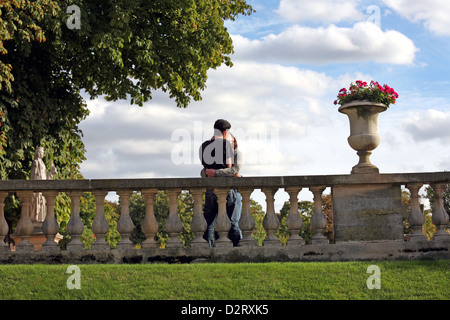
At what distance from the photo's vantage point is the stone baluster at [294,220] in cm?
852

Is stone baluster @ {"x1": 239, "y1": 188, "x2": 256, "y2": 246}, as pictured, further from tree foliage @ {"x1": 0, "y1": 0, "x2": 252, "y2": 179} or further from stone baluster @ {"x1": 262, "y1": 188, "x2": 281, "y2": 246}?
Result: tree foliage @ {"x1": 0, "y1": 0, "x2": 252, "y2": 179}

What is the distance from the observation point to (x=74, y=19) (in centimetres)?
1518

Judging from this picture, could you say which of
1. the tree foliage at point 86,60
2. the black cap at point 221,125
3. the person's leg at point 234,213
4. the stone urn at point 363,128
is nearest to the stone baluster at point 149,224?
the person's leg at point 234,213

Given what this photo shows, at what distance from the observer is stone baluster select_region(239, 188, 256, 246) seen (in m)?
8.40

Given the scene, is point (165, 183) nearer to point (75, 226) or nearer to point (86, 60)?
point (75, 226)

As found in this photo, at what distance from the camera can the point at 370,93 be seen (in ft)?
30.2

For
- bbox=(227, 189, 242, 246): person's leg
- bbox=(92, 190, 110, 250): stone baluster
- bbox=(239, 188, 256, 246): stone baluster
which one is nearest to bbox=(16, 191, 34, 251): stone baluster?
bbox=(92, 190, 110, 250): stone baluster

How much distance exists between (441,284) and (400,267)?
66cm

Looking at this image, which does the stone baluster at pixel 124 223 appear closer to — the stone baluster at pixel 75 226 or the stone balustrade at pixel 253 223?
the stone balustrade at pixel 253 223

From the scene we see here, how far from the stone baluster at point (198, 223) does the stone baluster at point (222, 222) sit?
203 millimetres

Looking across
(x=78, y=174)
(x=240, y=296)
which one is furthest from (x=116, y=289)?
(x=78, y=174)

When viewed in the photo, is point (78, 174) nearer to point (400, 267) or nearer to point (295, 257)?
point (295, 257)

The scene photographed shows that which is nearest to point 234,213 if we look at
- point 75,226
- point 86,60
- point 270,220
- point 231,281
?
point 270,220

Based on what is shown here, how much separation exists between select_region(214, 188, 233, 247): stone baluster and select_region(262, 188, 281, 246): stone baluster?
0.56m
